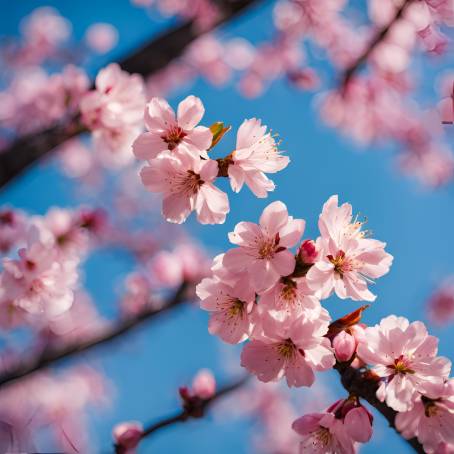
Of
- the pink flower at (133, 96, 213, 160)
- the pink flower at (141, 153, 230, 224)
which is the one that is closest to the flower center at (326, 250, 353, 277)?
the pink flower at (141, 153, 230, 224)

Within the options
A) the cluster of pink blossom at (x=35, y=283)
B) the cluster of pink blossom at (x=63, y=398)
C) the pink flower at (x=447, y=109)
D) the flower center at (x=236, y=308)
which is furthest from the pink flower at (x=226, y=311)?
the cluster of pink blossom at (x=63, y=398)

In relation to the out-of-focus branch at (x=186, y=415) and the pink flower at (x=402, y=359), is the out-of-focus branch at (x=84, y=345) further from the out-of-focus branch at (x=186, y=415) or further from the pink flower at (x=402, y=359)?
the pink flower at (x=402, y=359)

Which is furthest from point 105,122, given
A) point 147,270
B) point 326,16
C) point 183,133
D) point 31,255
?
point 326,16

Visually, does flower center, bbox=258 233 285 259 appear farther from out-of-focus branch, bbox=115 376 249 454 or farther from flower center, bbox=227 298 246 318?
out-of-focus branch, bbox=115 376 249 454

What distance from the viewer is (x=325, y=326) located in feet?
4.45

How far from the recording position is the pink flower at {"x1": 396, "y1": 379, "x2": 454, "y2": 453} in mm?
1406

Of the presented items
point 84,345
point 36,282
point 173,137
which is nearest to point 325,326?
point 173,137

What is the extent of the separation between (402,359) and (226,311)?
1.95ft

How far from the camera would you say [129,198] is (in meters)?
9.94

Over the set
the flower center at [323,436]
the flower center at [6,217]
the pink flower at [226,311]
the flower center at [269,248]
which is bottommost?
the flower center at [323,436]

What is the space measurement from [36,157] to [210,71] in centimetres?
440

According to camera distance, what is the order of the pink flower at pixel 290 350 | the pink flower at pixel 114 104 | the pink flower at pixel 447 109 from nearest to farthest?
the pink flower at pixel 290 350
the pink flower at pixel 447 109
the pink flower at pixel 114 104

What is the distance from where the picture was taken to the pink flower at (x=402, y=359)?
1396mm

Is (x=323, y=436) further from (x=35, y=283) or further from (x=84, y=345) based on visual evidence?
(x=84, y=345)
